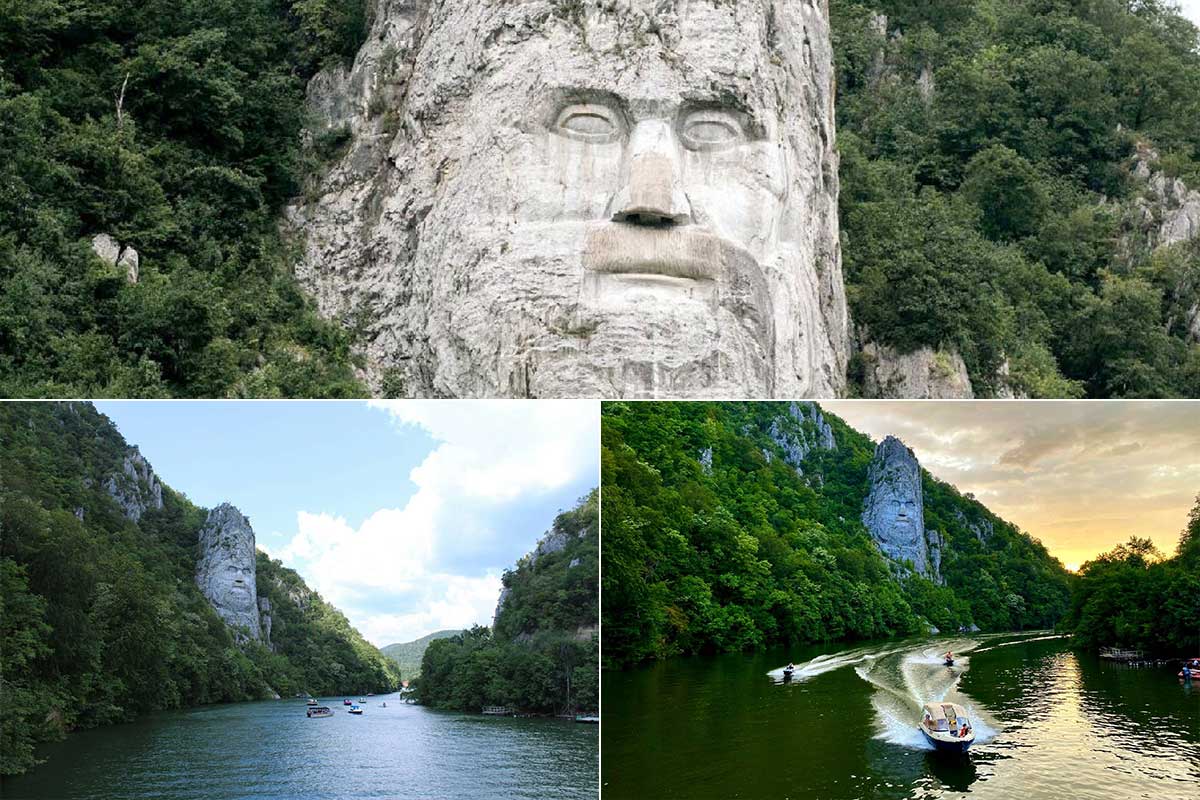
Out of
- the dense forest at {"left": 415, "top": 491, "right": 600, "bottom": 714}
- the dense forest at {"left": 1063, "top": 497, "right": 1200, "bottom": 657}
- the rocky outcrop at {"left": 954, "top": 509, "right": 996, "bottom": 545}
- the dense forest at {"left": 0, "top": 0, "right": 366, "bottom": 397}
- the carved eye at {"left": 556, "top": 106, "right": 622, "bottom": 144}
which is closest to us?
the dense forest at {"left": 415, "top": 491, "right": 600, "bottom": 714}

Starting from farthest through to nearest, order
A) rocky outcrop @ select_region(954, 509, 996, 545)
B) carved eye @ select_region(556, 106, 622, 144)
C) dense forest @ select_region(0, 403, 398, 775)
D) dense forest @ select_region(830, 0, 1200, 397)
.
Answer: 1. dense forest @ select_region(830, 0, 1200, 397)
2. carved eye @ select_region(556, 106, 622, 144)
3. rocky outcrop @ select_region(954, 509, 996, 545)
4. dense forest @ select_region(0, 403, 398, 775)

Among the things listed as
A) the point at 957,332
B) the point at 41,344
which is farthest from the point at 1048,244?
the point at 41,344

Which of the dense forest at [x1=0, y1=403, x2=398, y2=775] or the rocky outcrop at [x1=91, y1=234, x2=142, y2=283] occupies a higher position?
the rocky outcrop at [x1=91, y1=234, x2=142, y2=283]

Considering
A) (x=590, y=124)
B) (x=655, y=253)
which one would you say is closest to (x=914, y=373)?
(x=655, y=253)

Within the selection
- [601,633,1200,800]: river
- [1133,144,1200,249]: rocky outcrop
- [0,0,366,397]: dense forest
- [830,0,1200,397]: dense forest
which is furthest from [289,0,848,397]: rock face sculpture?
[1133,144,1200,249]: rocky outcrop

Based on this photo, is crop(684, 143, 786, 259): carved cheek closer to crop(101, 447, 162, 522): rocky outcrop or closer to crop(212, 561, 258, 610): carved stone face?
crop(212, 561, 258, 610): carved stone face

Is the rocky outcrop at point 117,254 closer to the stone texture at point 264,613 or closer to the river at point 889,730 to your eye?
the stone texture at point 264,613

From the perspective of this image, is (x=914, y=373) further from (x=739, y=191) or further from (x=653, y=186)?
(x=653, y=186)
